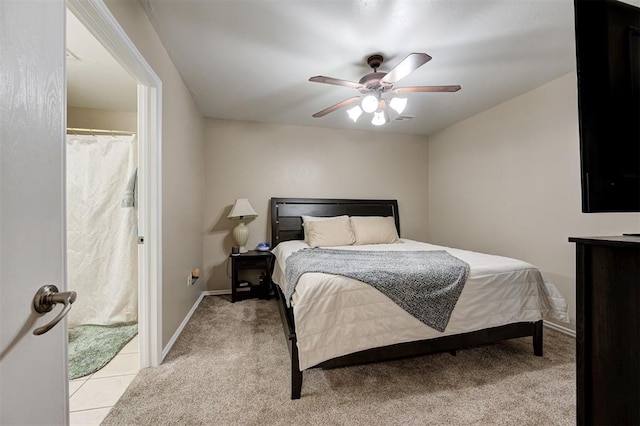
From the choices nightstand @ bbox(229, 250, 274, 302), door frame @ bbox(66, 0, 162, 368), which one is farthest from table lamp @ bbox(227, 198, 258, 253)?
door frame @ bbox(66, 0, 162, 368)

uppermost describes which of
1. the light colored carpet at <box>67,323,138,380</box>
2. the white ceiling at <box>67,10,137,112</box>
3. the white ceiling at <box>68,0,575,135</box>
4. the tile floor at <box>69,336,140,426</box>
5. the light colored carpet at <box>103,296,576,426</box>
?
the white ceiling at <box>68,0,575,135</box>

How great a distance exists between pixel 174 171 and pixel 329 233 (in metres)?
1.74

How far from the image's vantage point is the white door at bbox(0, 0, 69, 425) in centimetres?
51

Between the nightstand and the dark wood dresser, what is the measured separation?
291 cm

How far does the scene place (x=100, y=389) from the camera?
1.61m

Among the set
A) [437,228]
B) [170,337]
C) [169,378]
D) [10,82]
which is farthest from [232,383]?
[437,228]

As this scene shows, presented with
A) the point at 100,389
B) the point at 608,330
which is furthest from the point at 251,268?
the point at 608,330

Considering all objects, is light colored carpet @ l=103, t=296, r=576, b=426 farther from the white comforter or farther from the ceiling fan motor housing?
the ceiling fan motor housing

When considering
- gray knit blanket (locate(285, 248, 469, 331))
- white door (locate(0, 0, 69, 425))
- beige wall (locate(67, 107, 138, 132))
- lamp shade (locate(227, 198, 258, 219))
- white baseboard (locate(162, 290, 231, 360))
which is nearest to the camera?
white door (locate(0, 0, 69, 425))

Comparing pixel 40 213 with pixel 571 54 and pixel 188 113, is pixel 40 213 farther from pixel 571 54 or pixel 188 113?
pixel 571 54

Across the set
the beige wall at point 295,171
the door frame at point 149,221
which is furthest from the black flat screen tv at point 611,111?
the beige wall at point 295,171

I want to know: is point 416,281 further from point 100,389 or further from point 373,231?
point 100,389

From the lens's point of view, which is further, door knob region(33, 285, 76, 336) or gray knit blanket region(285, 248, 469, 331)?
gray knit blanket region(285, 248, 469, 331)

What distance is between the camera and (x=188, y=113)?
274 centimetres
